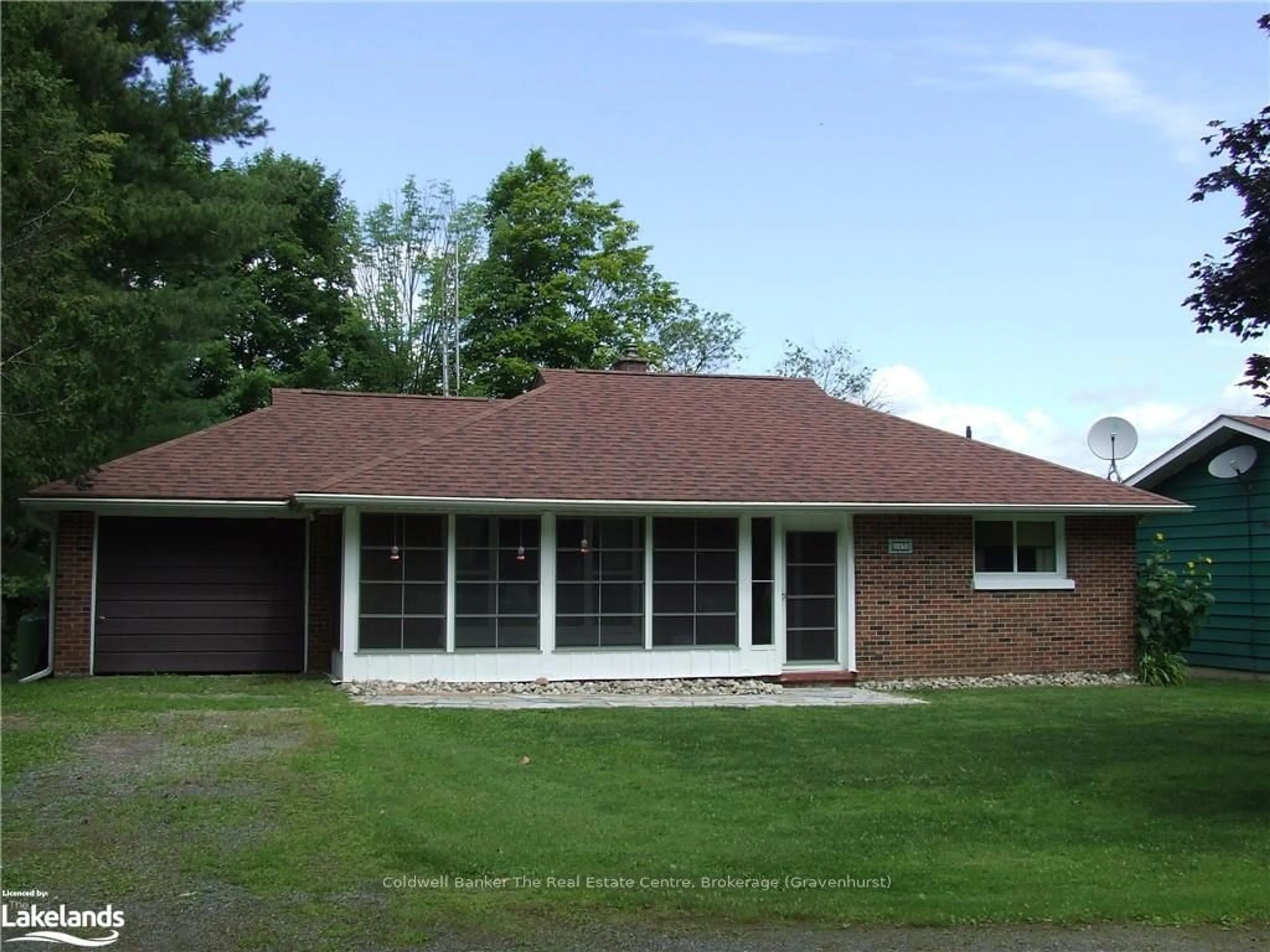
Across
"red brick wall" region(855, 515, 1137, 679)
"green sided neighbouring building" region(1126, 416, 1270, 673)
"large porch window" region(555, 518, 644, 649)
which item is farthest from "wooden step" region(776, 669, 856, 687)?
"green sided neighbouring building" region(1126, 416, 1270, 673)

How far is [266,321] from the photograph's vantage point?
118 ft

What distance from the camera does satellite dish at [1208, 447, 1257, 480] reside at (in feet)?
61.6

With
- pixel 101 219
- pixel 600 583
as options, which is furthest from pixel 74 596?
pixel 600 583

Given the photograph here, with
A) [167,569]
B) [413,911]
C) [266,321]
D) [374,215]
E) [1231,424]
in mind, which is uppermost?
[374,215]

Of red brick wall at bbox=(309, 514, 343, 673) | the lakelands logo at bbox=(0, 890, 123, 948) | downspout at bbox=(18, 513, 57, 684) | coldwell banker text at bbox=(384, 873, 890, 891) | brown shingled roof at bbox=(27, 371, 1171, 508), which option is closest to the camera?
the lakelands logo at bbox=(0, 890, 123, 948)

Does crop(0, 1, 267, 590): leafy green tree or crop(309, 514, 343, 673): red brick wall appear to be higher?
crop(0, 1, 267, 590): leafy green tree

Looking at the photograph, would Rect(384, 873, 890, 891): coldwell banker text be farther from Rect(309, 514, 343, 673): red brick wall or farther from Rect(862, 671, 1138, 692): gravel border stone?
Rect(309, 514, 343, 673): red brick wall

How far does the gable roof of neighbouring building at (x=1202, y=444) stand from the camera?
18.7m

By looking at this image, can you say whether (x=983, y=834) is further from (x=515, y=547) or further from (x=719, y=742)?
(x=515, y=547)

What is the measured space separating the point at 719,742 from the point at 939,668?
6624 mm

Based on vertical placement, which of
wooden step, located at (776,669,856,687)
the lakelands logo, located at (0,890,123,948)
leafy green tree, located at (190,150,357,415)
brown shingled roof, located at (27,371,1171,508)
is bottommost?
the lakelands logo, located at (0,890,123,948)

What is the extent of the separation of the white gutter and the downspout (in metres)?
3.77

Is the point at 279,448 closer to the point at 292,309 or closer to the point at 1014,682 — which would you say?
the point at 1014,682

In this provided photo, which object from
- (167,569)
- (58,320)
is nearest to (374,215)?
(167,569)
